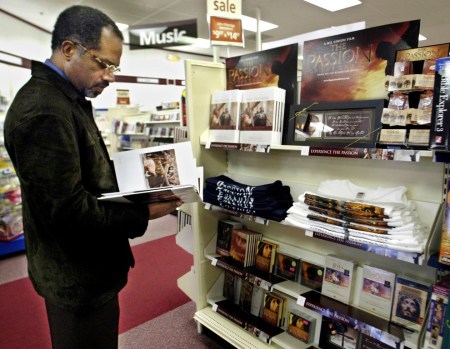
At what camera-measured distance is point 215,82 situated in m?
2.47

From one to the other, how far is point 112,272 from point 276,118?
50.1 inches

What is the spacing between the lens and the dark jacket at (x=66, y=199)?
101 centimetres

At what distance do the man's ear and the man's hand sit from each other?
615 millimetres

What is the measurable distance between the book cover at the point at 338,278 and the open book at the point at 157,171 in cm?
107

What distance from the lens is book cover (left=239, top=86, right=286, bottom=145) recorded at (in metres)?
2.01

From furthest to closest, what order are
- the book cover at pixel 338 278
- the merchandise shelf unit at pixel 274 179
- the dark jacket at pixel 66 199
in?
the book cover at pixel 338 278 → the merchandise shelf unit at pixel 274 179 → the dark jacket at pixel 66 199

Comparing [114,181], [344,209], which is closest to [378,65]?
[344,209]

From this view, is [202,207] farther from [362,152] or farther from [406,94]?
[406,94]

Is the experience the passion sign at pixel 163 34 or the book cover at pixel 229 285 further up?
the experience the passion sign at pixel 163 34

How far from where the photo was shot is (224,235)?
8.59ft

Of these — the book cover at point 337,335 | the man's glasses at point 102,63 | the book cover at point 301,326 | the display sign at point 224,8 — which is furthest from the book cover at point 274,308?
the display sign at point 224,8

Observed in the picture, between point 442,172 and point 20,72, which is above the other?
point 20,72

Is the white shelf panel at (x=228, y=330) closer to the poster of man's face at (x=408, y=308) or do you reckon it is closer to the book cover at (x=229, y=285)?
the book cover at (x=229, y=285)

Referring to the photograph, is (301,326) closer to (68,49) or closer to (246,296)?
(246,296)
